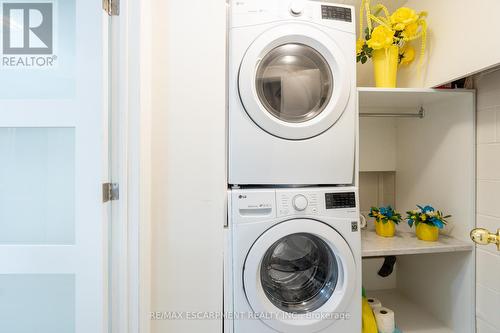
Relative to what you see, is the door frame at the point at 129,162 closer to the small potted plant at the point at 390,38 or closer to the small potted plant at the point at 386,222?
the small potted plant at the point at 390,38

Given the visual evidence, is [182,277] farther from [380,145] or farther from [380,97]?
[380,145]

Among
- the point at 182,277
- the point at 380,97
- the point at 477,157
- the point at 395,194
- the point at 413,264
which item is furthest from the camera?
the point at 395,194

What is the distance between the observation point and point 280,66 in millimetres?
1213

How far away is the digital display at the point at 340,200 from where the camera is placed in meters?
1.20

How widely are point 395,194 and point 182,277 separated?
162 cm

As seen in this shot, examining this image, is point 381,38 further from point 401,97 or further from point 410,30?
point 401,97

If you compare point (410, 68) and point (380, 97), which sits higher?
point (410, 68)

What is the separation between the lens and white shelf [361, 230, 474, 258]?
1261 mm

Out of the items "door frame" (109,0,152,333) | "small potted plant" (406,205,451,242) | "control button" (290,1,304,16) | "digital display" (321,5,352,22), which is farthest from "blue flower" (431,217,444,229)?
"door frame" (109,0,152,333)

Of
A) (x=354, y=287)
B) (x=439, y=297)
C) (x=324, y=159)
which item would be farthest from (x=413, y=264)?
(x=324, y=159)

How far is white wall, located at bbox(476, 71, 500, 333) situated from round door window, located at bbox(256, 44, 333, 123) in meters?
0.82

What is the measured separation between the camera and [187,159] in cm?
116

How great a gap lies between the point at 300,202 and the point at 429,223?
0.82m

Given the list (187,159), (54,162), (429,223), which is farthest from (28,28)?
(429,223)
